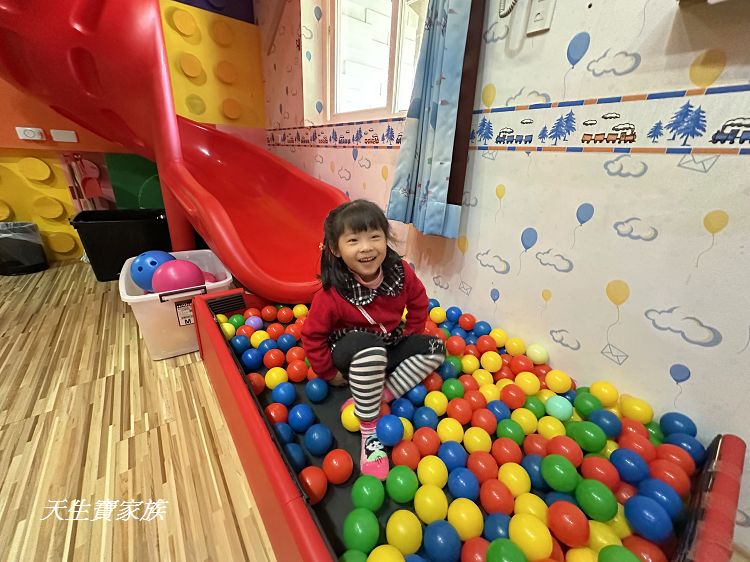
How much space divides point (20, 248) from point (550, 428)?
3181 millimetres

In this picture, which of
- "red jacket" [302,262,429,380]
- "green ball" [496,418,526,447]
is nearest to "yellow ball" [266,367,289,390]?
"red jacket" [302,262,429,380]

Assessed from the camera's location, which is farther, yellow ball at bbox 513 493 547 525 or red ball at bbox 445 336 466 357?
red ball at bbox 445 336 466 357

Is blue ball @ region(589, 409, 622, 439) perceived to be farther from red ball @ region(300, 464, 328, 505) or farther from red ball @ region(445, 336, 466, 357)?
red ball @ region(300, 464, 328, 505)

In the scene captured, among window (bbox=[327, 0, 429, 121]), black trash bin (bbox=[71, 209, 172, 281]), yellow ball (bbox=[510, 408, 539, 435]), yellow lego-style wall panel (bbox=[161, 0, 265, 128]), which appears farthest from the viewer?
yellow lego-style wall panel (bbox=[161, 0, 265, 128])

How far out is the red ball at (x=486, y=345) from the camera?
119 cm

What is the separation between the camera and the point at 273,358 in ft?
3.83

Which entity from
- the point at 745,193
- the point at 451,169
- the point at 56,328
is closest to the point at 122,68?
the point at 56,328

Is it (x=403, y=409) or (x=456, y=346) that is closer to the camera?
(x=403, y=409)

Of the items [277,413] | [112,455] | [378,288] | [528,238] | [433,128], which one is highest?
[433,128]

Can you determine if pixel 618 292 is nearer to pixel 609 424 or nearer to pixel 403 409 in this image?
pixel 609 424

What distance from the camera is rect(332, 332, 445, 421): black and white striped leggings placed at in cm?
85

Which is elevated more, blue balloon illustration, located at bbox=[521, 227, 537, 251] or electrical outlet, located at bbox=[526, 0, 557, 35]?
electrical outlet, located at bbox=[526, 0, 557, 35]

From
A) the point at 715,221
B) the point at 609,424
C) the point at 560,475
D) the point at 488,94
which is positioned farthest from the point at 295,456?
the point at 488,94

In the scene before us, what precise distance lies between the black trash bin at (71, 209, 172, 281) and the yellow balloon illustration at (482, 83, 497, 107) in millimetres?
2071
